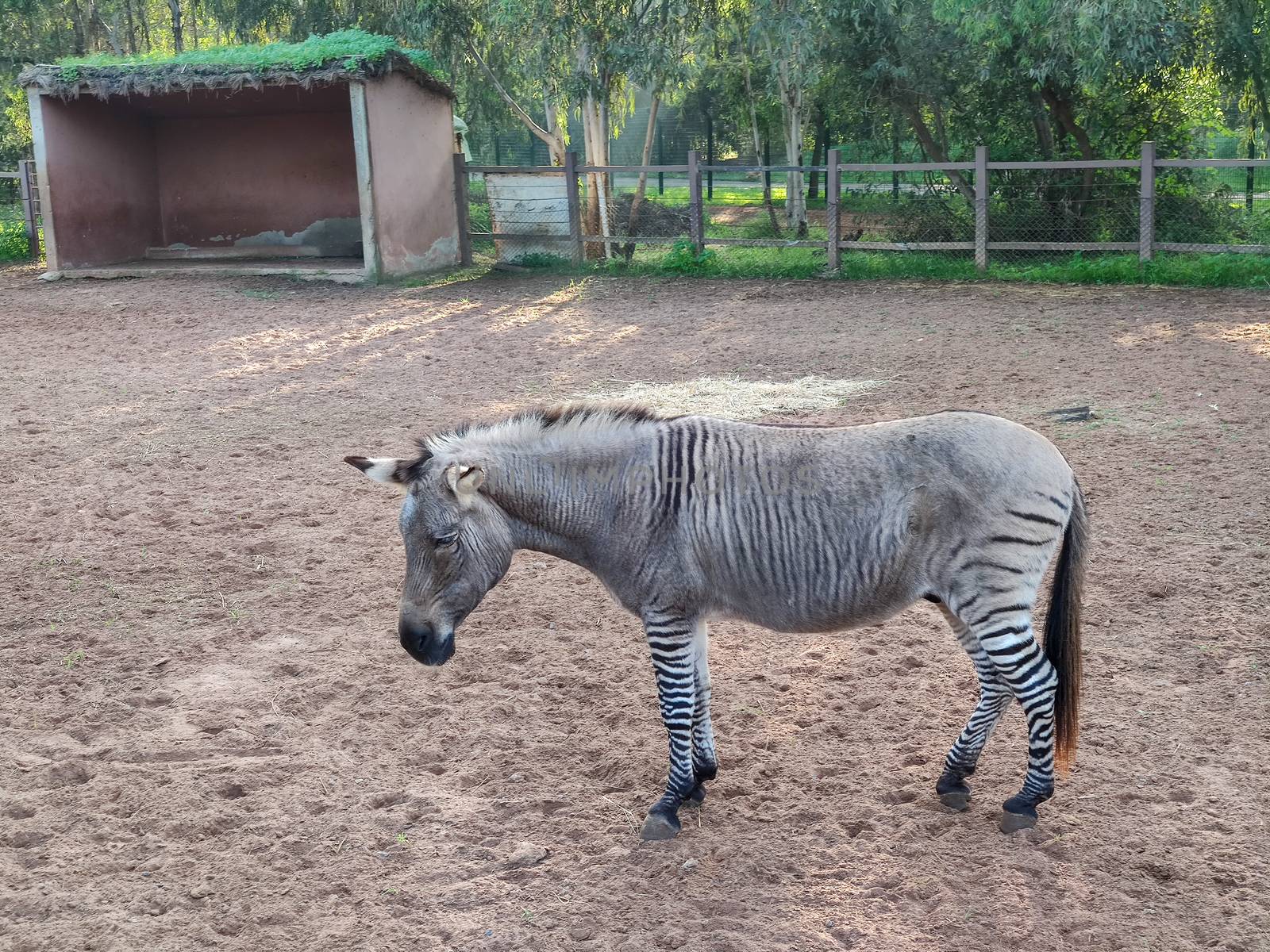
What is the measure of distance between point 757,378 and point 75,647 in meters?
6.50

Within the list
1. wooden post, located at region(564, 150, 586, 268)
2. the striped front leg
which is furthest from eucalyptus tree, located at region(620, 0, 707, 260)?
the striped front leg

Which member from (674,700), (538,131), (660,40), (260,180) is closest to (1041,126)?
(660,40)

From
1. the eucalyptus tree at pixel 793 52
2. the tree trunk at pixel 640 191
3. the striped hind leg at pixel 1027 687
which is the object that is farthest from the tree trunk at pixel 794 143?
the striped hind leg at pixel 1027 687

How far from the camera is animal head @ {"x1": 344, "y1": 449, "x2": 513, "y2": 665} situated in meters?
3.66

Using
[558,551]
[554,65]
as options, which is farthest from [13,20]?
[558,551]

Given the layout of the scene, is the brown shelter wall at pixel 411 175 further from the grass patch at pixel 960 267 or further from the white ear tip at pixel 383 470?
the white ear tip at pixel 383 470

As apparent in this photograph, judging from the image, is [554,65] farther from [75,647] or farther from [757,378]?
[75,647]

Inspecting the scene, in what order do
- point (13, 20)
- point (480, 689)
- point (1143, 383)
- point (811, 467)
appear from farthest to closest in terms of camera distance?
point (13, 20)
point (1143, 383)
point (480, 689)
point (811, 467)

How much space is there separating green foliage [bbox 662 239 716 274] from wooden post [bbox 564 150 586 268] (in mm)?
1452

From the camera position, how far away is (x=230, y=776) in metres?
4.27

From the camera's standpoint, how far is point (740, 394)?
9.73 metres

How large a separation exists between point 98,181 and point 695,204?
9981mm

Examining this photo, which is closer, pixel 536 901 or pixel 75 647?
pixel 536 901

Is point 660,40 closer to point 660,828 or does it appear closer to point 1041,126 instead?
point 1041,126
